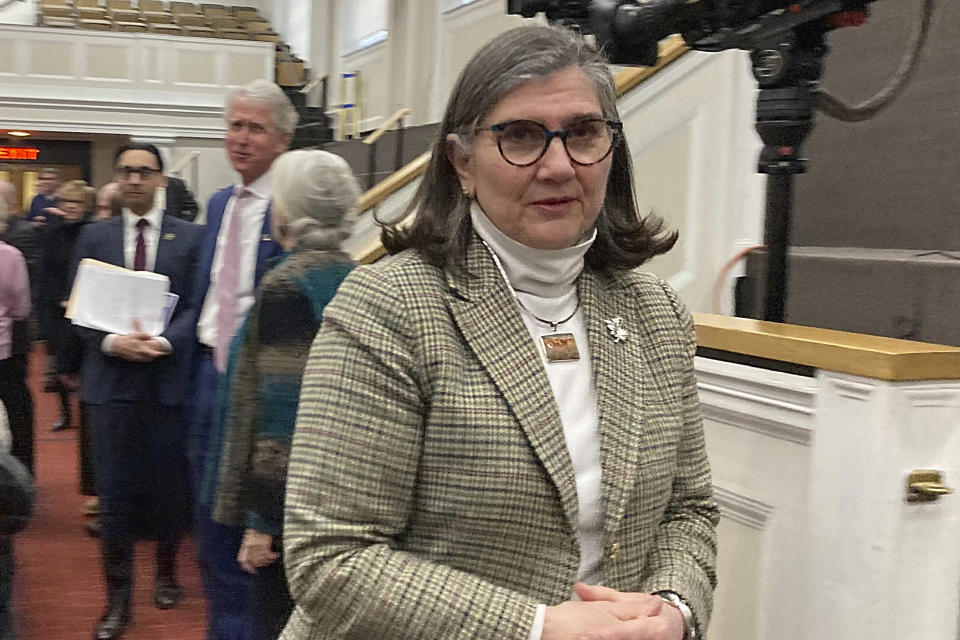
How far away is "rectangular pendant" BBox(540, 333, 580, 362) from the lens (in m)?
1.37

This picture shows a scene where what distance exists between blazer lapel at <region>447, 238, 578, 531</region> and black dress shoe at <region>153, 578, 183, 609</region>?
313cm

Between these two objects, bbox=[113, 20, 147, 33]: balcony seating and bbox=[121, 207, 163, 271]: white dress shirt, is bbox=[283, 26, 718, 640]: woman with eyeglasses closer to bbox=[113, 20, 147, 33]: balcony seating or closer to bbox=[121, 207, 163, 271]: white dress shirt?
bbox=[121, 207, 163, 271]: white dress shirt

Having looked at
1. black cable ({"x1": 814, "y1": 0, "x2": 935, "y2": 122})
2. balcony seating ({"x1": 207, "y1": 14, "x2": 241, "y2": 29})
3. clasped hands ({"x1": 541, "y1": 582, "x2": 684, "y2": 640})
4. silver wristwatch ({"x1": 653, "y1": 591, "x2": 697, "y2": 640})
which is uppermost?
balcony seating ({"x1": 207, "y1": 14, "x2": 241, "y2": 29})

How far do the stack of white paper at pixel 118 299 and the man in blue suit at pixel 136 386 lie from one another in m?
0.04

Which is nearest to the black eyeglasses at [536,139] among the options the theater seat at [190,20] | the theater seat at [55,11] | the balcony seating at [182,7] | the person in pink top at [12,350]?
the person in pink top at [12,350]

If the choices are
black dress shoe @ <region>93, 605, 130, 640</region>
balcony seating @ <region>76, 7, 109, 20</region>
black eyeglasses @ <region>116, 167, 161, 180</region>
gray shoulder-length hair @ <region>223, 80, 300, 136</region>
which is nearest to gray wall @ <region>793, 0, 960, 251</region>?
gray shoulder-length hair @ <region>223, 80, 300, 136</region>

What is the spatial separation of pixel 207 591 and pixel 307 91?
13476 mm

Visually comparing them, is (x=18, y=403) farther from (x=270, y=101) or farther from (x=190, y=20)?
(x=190, y=20)

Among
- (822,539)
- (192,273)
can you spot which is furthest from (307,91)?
(822,539)

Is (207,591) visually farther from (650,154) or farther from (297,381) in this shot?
(650,154)

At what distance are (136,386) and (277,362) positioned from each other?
4.77 feet

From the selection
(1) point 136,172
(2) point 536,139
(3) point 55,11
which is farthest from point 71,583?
(3) point 55,11

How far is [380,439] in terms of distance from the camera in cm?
122

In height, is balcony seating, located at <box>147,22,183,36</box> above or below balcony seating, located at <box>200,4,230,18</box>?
below
